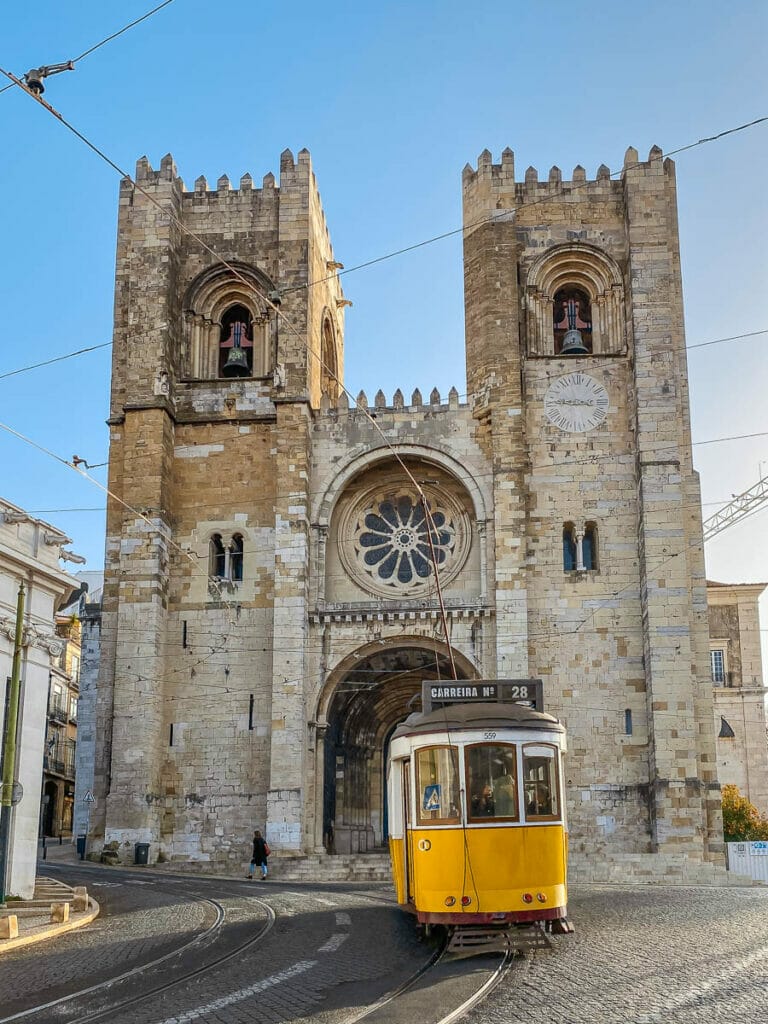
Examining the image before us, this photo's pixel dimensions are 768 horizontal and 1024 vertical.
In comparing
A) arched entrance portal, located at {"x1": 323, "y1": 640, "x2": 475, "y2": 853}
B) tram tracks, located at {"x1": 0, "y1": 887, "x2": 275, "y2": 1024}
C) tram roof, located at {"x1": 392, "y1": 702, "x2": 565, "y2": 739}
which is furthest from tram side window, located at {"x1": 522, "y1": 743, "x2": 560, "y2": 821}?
arched entrance portal, located at {"x1": 323, "y1": 640, "x2": 475, "y2": 853}

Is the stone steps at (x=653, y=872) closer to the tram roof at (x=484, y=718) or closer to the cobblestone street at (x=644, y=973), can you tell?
the cobblestone street at (x=644, y=973)

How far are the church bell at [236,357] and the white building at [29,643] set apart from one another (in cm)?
1304

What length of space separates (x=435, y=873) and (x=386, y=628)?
17.0 m

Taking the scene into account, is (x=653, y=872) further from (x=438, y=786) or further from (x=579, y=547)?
(x=438, y=786)

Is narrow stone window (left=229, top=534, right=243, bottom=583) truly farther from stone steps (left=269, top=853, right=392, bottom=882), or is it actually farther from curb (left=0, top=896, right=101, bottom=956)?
curb (left=0, top=896, right=101, bottom=956)

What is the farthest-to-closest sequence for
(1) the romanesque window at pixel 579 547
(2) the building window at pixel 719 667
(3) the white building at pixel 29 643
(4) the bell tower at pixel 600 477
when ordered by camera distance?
(2) the building window at pixel 719 667
(1) the romanesque window at pixel 579 547
(4) the bell tower at pixel 600 477
(3) the white building at pixel 29 643

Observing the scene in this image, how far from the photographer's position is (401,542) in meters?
29.5

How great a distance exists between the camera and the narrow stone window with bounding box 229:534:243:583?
2889 centimetres

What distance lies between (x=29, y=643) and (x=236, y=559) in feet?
40.9

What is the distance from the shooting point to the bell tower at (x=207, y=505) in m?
27.0

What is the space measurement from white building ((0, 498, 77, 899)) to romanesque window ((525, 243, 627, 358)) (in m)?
15.2

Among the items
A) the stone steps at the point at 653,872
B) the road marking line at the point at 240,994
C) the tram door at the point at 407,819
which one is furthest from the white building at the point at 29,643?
the stone steps at the point at 653,872

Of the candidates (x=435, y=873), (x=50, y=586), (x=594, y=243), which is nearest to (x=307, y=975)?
(x=435, y=873)

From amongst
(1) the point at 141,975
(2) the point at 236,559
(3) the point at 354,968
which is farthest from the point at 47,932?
(2) the point at 236,559
